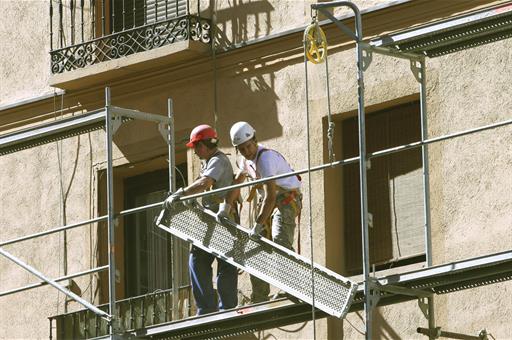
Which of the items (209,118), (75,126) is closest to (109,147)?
(75,126)

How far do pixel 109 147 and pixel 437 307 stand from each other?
3.62 meters

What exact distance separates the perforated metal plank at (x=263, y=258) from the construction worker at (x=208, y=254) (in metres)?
0.21

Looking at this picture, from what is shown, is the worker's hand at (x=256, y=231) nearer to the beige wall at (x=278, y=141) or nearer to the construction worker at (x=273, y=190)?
the construction worker at (x=273, y=190)

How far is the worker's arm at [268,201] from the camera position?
24.7 meters

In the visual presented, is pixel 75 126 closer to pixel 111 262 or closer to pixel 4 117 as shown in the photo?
pixel 111 262

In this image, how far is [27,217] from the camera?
1194 inches

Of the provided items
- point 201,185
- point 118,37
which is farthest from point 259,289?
point 118,37

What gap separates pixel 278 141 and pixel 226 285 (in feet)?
10.1

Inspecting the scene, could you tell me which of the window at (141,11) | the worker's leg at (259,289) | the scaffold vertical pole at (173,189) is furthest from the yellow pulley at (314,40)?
the window at (141,11)

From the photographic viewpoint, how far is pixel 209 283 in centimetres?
2527

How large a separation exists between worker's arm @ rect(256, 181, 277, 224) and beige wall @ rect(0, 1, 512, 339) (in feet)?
7.00

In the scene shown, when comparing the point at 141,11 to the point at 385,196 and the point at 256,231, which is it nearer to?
the point at 385,196

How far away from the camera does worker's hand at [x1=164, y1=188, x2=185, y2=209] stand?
993 inches

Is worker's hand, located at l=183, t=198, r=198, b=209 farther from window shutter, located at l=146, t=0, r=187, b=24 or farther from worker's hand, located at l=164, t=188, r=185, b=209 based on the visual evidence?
window shutter, located at l=146, t=0, r=187, b=24
